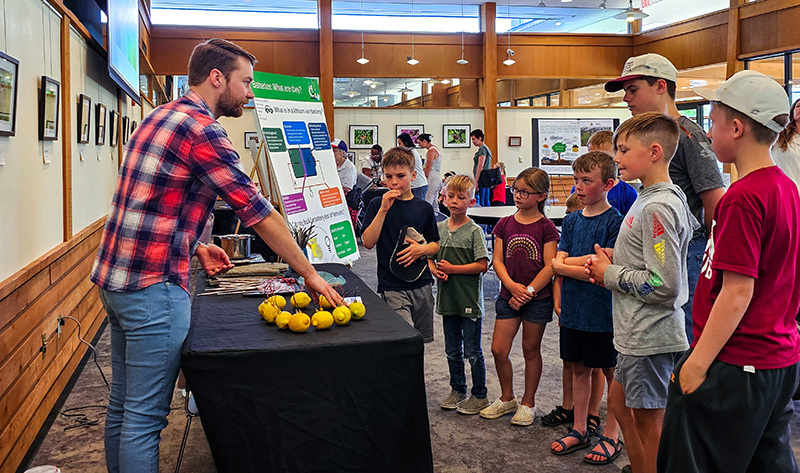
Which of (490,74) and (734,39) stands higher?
(734,39)

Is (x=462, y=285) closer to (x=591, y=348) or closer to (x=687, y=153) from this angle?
(x=591, y=348)

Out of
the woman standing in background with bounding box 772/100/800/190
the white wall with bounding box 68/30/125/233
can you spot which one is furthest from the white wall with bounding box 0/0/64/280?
the woman standing in background with bounding box 772/100/800/190

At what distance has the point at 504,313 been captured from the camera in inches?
130

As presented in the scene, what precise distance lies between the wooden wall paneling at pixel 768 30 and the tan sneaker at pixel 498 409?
31.3 feet

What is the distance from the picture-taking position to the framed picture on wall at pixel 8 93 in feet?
9.47

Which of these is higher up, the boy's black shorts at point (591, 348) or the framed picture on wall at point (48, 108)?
the framed picture on wall at point (48, 108)

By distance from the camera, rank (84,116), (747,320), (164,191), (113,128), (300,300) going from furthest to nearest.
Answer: (113,128) → (84,116) → (300,300) → (164,191) → (747,320)

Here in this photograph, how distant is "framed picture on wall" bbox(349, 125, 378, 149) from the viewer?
13.7 m

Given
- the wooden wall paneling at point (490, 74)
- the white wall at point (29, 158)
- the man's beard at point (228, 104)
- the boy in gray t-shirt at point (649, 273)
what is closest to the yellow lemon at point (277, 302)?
the man's beard at point (228, 104)

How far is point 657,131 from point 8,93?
2623 mm

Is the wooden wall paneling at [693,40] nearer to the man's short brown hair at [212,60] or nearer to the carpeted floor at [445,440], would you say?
the carpeted floor at [445,440]

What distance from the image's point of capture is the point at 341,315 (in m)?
2.27

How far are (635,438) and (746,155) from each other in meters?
1.17

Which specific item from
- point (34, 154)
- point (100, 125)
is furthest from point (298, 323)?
point (100, 125)
